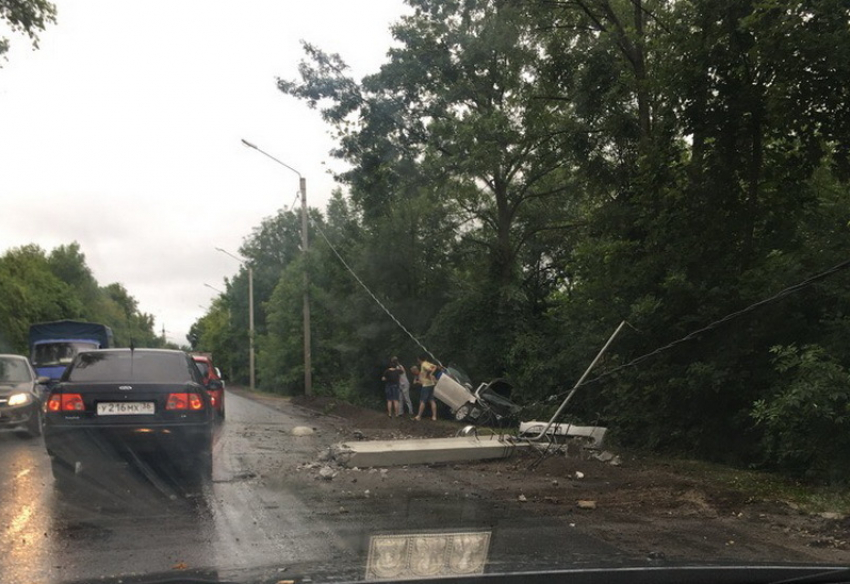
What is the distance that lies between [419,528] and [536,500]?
2366 mm

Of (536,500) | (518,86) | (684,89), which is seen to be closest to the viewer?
(536,500)

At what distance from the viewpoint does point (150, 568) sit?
17.5 ft

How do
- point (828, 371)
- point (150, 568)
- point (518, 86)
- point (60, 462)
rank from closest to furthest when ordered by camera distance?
point (150, 568)
point (828, 371)
point (60, 462)
point (518, 86)

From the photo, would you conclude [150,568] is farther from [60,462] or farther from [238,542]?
[60,462]

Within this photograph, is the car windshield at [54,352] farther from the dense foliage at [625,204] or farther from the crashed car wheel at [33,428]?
the crashed car wheel at [33,428]

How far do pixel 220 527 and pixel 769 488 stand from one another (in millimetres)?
6312

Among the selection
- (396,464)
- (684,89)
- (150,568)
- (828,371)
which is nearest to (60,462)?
(396,464)

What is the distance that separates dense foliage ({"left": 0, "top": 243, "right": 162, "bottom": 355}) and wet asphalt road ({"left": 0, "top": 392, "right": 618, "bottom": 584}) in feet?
72.8

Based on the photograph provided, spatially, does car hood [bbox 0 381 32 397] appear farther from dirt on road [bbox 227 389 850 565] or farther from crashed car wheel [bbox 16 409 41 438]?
dirt on road [bbox 227 389 850 565]

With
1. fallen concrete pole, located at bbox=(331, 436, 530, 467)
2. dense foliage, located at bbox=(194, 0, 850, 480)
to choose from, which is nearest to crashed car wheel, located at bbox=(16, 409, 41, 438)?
fallen concrete pole, located at bbox=(331, 436, 530, 467)

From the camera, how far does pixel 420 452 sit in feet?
37.1

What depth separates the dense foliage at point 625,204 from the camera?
10.8 meters

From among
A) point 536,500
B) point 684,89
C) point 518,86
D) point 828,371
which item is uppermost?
point 518,86

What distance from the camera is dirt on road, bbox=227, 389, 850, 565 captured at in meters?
6.40
